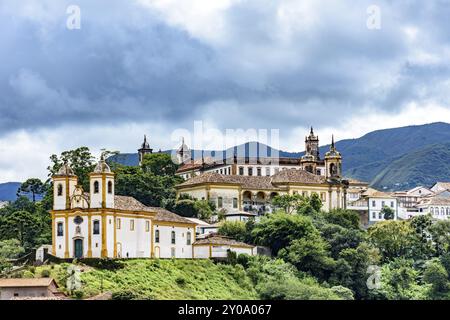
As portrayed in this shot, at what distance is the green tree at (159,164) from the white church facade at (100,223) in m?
22.5

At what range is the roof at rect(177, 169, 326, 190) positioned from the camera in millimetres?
73625

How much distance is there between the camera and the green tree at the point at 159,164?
8081cm

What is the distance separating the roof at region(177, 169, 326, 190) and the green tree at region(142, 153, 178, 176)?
242 inches

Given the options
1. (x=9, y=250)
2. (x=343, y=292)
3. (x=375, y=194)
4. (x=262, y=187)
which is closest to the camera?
(x=9, y=250)

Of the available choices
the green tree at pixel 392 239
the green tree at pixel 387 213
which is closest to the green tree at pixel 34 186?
the green tree at pixel 392 239

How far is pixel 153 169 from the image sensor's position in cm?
8119

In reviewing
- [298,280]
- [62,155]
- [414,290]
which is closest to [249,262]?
A: [298,280]

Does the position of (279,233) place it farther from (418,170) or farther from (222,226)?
(418,170)

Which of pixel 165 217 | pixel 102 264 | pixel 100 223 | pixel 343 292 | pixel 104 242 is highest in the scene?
pixel 165 217

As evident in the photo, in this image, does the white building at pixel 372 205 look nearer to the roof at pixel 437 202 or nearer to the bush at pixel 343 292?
the roof at pixel 437 202

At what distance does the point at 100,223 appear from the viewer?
2159 inches

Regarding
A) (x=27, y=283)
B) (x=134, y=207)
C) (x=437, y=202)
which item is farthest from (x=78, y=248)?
(x=437, y=202)

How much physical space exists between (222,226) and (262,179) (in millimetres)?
11546
